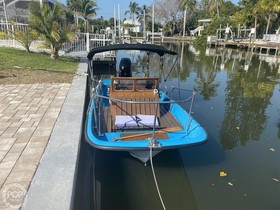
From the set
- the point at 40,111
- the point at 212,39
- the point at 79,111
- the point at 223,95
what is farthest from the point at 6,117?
the point at 212,39

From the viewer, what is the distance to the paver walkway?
10.1 ft

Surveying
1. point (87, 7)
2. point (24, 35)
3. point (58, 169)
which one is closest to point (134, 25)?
point (87, 7)

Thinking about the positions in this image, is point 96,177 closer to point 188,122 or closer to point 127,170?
point 127,170

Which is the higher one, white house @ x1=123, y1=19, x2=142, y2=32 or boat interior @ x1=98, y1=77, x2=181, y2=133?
white house @ x1=123, y1=19, x2=142, y2=32

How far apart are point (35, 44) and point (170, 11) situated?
5783 centimetres

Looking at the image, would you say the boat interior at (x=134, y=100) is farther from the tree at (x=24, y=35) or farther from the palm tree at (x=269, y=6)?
the palm tree at (x=269, y=6)

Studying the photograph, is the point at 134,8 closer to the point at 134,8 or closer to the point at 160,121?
the point at 134,8

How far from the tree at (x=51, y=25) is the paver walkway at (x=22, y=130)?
5409 millimetres

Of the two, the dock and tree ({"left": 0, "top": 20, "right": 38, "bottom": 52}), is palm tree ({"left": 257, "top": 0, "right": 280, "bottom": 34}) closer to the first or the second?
the dock

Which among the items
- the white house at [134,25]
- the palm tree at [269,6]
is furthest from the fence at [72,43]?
the white house at [134,25]

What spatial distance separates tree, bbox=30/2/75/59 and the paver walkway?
541 centimetres

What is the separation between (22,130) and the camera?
15.1 ft

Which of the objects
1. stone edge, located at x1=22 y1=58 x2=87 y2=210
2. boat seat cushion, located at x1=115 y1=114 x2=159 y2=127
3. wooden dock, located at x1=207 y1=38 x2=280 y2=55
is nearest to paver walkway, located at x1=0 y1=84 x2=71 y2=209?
stone edge, located at x1=22 y1=58 x2=87 y2=210

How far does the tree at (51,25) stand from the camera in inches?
479
